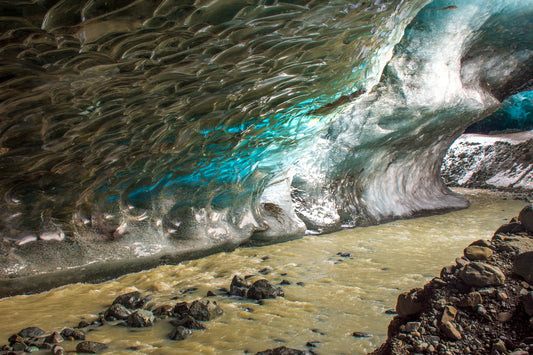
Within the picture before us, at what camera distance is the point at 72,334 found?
2.10 metres

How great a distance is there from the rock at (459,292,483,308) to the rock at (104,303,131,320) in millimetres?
1898

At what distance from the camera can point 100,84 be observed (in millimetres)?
2209

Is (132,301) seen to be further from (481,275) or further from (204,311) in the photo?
(481,275)

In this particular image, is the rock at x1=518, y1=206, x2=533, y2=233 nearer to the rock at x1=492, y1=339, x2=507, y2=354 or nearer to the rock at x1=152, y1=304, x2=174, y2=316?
the rock at x1=492, y1=339, x2=507, y2=354

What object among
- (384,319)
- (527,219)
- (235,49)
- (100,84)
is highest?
(235,49)

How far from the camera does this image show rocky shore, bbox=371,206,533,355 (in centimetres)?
142

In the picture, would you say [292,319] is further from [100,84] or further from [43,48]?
[43,48]

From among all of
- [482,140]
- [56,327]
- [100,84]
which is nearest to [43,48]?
[100,84]

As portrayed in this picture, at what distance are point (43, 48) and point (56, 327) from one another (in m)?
1.60

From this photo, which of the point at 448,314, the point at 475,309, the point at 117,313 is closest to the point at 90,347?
the point at 117,313

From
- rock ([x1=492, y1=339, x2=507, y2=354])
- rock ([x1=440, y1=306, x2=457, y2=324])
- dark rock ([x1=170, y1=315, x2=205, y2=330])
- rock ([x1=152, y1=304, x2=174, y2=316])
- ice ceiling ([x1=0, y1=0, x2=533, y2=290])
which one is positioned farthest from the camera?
rock ([x1=152, y1=304, x2=174, y2=316])

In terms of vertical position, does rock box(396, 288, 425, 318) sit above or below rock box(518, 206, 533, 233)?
below

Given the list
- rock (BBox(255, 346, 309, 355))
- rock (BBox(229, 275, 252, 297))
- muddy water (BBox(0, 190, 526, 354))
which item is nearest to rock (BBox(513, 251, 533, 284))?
muddy water (BBox(0, 190, 526, 354))

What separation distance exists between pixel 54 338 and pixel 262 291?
1.27 metres
